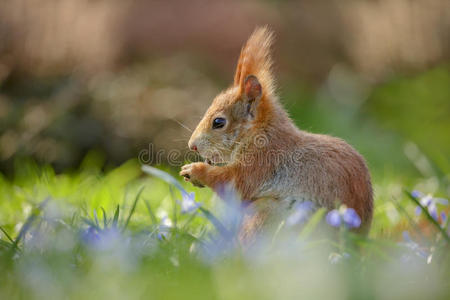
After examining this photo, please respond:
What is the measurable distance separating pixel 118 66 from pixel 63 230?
4349 millimetres

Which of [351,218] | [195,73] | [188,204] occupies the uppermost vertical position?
[351,218]

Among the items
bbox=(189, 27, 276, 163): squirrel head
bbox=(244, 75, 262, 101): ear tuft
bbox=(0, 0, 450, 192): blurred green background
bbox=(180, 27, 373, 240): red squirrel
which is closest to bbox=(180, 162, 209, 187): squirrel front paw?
bbox=(180, 27, 373, 240): red squirrel

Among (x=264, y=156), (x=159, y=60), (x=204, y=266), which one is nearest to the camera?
(x=204, y=266)

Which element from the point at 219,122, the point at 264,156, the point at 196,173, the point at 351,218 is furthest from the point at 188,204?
the point at 351,218

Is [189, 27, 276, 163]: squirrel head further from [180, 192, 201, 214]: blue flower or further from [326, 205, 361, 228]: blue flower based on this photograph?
[326, 205, 361, 228]: blue flower

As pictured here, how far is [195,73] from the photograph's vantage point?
6195mm

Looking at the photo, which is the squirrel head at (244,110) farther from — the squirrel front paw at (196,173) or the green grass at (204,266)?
the green grass at (204,266)

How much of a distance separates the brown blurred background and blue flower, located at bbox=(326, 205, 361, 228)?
2.24 meters

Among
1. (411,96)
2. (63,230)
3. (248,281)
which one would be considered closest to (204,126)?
(63,230)

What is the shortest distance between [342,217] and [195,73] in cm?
464

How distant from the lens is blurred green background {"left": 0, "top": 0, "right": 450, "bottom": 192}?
510 cm

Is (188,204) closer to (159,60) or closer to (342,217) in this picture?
(342,217)

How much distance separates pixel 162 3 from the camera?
27.0 ft

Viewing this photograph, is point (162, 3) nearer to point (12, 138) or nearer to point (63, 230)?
point (12, 138)
